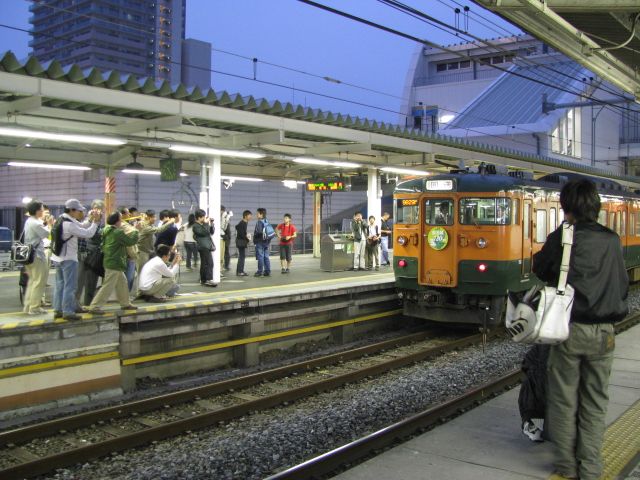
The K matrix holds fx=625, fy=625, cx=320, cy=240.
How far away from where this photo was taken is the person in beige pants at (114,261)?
9.01 meters

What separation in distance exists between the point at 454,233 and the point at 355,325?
9.89ft

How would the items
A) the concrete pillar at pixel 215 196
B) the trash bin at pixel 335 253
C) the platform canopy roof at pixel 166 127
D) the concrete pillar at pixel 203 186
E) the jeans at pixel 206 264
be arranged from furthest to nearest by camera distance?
the trash bin at pixel 335 253
the concrete pillar at pixel 203 186
the concrete pillar at pixel 215 196
the jeans at pixel 206 264
the platform canopy roof at pixel 166 127

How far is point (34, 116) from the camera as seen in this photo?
10812mm

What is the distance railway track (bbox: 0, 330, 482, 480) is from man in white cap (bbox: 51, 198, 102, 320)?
70.1 inches

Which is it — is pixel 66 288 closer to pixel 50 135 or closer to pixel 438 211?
pixel 50 135

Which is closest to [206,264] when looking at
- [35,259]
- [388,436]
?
[35,259]

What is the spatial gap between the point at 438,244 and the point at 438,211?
24.4 inches

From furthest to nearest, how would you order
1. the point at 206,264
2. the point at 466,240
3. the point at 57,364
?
the point at 206,264, the point at 466,240, the point at 57,364

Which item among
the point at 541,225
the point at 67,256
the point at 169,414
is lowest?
the point at 169,414

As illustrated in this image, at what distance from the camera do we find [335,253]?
1675 centimetres

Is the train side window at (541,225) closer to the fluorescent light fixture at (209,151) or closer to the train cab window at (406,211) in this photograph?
the train cab window at (406,211)

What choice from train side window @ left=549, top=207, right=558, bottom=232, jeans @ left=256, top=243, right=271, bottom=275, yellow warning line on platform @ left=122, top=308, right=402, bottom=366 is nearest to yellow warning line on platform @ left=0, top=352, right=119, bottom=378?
yellow warning line on platform @ left=122, top=308, right=402, bottom=366

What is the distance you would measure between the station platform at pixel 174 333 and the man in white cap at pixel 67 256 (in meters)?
0.26

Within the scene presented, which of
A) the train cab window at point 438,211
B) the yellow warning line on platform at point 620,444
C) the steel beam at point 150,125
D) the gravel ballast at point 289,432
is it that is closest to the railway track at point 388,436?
Answer: the gravel ballast at point 289,432
